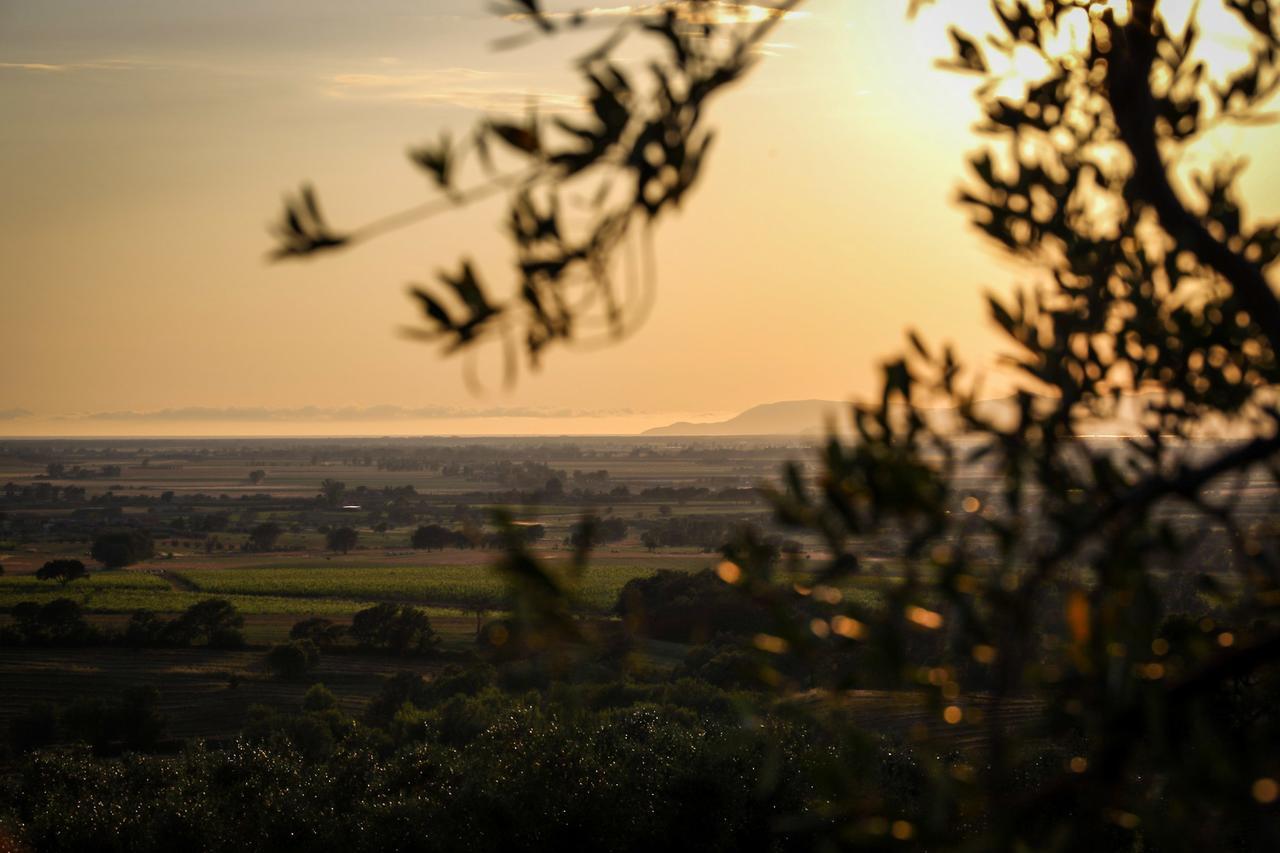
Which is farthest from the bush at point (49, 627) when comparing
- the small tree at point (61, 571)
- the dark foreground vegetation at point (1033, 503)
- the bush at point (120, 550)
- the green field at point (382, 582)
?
the dark foreground vegetation at point (1033, 503)

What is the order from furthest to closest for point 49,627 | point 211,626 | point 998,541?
point 211,626
point 49,627
point 998,541

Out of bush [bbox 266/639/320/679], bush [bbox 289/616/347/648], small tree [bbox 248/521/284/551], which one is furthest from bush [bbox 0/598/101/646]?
small tree [bbox 248/521/284/551]

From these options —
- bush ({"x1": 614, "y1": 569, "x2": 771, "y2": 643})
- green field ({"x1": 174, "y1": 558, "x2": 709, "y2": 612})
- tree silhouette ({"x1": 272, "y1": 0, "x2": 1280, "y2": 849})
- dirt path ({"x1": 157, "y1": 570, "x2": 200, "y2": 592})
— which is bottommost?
green field ({"x1": 174, "y1": 558, "x2": 709, "y2": 612})

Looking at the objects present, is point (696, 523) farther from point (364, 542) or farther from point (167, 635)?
point (167, 635)

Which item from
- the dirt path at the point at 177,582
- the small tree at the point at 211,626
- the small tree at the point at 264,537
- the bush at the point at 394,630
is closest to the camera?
the bush at the point at 394,630

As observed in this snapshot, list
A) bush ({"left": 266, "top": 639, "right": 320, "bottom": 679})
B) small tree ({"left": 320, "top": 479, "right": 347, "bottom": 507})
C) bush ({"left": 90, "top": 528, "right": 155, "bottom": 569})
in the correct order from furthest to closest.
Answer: small tree ({"left": 320, "top": 479, "right": 347, "bottom": 507}), bush ({"left": 90, "top": 528, "right": 155, "bottom": 569}), bush ({"left": 266, "top": 639, "right": 320, "bottom": 679})

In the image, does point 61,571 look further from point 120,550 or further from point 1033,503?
point 1033,503

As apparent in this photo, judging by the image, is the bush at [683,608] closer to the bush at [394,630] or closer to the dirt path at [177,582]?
the bush at [394,630]

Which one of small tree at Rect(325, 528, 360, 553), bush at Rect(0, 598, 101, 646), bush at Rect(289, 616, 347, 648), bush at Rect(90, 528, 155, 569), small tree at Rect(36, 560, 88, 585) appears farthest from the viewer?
small tree at Rect(325, 528, 360, 553)

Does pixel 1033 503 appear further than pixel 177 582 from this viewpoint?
No

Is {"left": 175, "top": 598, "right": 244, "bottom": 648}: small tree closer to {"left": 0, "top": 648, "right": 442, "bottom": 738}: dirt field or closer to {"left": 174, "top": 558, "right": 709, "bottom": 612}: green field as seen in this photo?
{"left": 0, "top": 648, "right": 442, "bottom": 738}: dirt field

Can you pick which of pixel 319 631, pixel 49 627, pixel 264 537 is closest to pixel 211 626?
pixel 319 631

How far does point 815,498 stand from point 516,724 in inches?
932

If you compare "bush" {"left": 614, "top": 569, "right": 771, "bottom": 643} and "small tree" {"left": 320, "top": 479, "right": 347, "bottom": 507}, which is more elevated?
"bush" {"left": 614, "top": 569, "right": 771, "bottom": 643}
